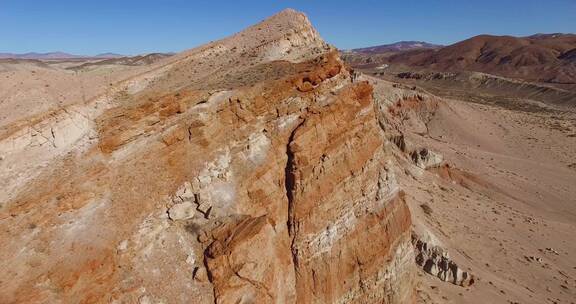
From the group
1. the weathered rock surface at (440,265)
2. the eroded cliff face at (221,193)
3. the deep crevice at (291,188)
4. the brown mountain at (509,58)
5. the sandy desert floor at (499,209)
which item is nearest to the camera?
the eroded cliff face at (221,193)

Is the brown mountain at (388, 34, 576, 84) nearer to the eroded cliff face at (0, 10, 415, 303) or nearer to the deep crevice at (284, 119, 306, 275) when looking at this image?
the eroded cliff face at (0, 10, 415, 303)

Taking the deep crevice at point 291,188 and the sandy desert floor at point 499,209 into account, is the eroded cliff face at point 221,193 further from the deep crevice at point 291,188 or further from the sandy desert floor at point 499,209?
the sandy desert floor at point 499,209

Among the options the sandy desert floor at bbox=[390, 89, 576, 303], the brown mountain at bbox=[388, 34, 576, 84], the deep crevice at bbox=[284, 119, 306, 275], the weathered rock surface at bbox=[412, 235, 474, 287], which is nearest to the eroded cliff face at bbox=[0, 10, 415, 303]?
the deep crevice at bbox=[284, 119, 306, 275]

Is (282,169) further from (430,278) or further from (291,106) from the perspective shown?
(430,278)

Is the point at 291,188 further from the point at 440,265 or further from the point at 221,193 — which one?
the point at 440,265

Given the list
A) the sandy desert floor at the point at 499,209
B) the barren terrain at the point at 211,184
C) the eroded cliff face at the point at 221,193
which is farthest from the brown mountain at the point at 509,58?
the eroded cliff face at the point at 221,193

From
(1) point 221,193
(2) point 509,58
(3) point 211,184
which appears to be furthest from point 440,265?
(2) point 509,58

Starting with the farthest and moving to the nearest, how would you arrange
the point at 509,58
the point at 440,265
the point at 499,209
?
the point at 509,58 → the point at 499,209 → the point at 440,265
